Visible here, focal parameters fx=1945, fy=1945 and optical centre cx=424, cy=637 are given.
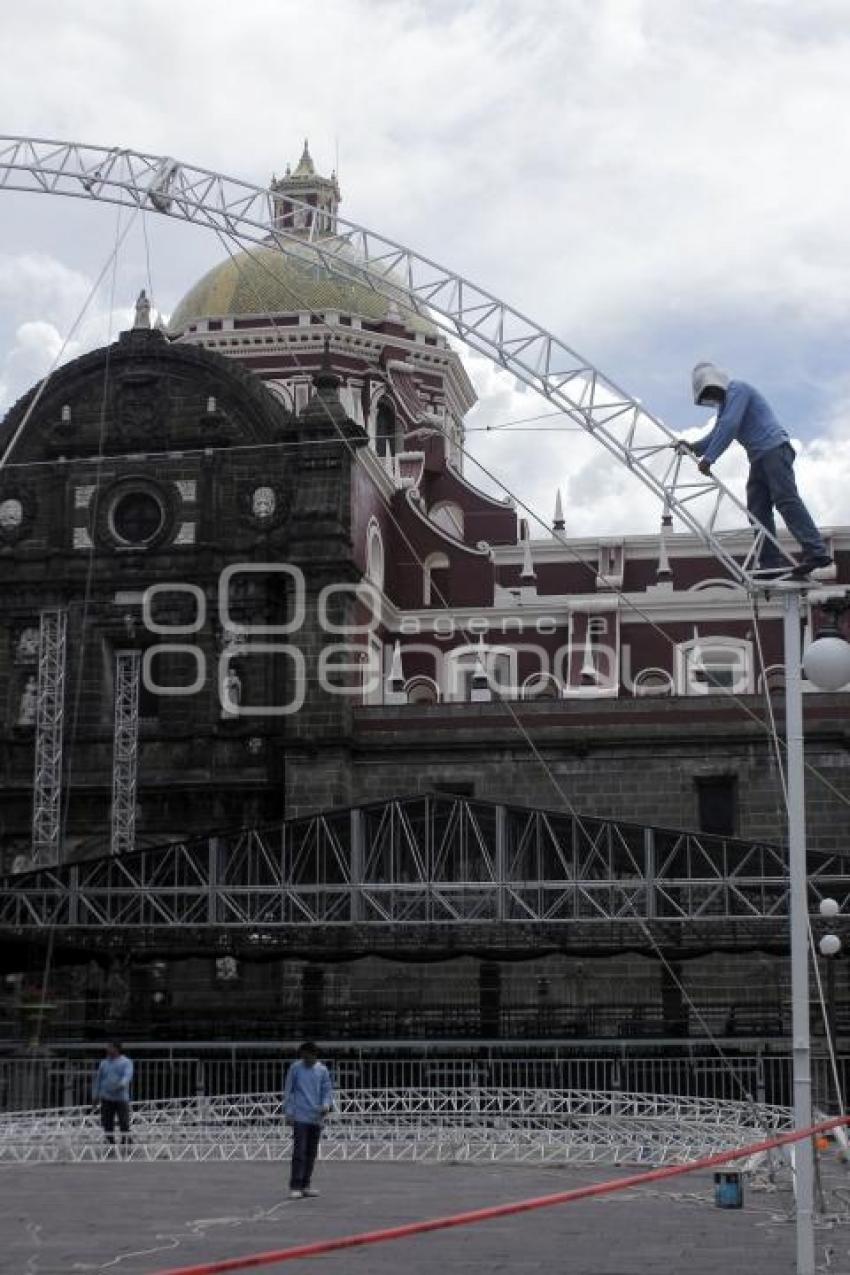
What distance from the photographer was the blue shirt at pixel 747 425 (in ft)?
54.2

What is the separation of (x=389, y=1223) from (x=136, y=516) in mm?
34037

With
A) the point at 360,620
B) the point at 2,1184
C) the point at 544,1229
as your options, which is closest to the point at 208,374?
the point at 360,620

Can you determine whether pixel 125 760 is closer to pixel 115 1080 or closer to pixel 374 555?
pixel 374 555

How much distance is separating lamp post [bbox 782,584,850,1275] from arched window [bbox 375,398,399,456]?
46.0 meters

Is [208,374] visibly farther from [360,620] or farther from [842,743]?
[842,743]

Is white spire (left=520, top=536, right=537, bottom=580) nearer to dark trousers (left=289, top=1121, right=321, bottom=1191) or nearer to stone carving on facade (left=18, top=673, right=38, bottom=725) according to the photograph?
stone carving on facade (left=18, top=673, right=38, bottom=725)

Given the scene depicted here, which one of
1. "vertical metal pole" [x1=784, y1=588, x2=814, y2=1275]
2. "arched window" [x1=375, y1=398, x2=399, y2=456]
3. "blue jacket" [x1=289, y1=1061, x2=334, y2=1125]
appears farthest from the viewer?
"arched window" [x1=375, y1=398, x2=399, y2=456]

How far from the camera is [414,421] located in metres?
60.1

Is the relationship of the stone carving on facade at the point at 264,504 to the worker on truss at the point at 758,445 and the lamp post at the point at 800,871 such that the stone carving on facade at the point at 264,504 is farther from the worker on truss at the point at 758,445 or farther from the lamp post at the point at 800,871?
the lamp post at the point at 800,871

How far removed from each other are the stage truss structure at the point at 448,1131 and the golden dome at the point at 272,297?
122 ft

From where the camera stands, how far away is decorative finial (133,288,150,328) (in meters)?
62.8

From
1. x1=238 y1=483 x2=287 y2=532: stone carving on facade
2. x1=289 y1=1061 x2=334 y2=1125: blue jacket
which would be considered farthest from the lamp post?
x1=238 y1=483 x2=287 y2=532: stone carving on facade

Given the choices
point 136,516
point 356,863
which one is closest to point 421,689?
point 136,516

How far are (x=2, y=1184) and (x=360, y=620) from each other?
94.0ft
